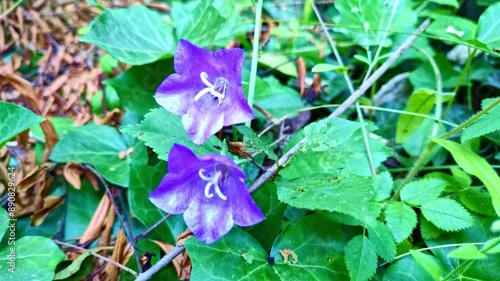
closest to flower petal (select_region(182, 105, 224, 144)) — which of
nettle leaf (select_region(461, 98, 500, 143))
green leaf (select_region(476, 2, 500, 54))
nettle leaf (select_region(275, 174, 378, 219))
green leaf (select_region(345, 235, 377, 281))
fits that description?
nettle leaf (select_region(275, 174, 378, 219))

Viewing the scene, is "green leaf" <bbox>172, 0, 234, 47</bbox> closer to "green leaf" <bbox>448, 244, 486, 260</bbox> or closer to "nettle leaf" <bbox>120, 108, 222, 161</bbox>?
"nettle leaf" <bbox>120, 108, 222, 161</bbox>

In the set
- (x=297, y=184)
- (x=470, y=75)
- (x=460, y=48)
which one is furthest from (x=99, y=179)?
(x=460, y=48)

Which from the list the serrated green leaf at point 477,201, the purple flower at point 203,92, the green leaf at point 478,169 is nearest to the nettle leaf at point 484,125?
the green leaf at point 478,169

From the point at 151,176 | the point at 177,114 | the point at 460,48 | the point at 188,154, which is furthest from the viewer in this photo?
the point at 460,48

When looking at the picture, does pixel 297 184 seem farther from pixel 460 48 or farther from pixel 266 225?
pixel 460 48

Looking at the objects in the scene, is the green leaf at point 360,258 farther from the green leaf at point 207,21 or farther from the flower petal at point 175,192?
the green leaf at point 207,21
